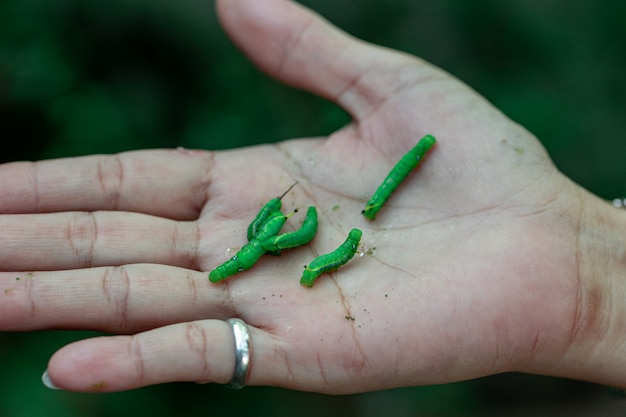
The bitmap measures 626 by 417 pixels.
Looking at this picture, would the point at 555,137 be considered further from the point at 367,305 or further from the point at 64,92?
the point at 64,92

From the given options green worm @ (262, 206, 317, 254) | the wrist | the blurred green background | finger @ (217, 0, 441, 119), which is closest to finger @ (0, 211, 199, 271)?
green worm @ (262, 206, 317, 254)

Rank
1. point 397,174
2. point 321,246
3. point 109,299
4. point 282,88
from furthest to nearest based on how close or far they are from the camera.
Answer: point 282,88 → point 397,174 → point 321,246 → point 109,299

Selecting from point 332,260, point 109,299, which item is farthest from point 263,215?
point 109,299

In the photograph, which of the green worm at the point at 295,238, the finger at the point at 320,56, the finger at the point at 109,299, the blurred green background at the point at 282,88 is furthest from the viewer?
the blurred green background at the point at 282,88

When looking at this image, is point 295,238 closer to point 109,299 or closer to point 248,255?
point 248,255

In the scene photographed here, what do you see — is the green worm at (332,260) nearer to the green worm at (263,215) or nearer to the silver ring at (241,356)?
the green worm at (263,215)

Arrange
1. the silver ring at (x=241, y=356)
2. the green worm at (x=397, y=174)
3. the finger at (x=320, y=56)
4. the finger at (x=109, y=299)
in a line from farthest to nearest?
the finger at (x=320, y=56) < the green worm at (x=397, y=174) < the finger at (x=109, y=299) < the silver ring at (x=241, y=356)

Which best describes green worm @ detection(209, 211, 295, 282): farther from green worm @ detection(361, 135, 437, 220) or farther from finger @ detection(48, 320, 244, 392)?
green worm @ detection(361, 135, 437, 220)

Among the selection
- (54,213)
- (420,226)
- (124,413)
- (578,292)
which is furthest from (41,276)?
(578,292)

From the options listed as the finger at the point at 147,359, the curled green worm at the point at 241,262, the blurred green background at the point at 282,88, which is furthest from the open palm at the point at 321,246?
the blurred green background at the point at 282,88
